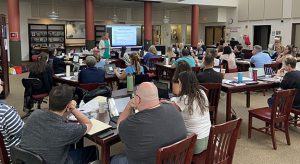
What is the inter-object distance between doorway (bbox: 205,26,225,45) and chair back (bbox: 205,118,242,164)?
15.6 meters

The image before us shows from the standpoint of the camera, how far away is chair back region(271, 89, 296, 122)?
12.7ft

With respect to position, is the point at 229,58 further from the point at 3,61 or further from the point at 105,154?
the point at 105,154

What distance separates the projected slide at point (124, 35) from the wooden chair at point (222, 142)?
10.9 metres

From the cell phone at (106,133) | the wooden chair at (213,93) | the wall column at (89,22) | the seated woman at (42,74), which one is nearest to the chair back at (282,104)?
the wooden chair at (213,93)

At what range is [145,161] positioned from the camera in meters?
2.16

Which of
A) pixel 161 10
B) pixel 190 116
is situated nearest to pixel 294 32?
pixel 161 10

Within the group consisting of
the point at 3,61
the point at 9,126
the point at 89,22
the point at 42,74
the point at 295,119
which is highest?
the point at 89,22

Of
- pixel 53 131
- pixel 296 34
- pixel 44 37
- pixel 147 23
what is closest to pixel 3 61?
pixel 53 131

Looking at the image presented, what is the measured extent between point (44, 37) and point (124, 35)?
4795 mm

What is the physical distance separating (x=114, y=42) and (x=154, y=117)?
11.2 meters

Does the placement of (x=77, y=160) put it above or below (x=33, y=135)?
below

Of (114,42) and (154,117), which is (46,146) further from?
(114,42)

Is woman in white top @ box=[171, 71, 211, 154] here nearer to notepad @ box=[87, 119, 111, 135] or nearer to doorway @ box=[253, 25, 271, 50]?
notepad @ box=[87, 119, 111, 135]

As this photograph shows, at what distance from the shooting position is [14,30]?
11.2m
